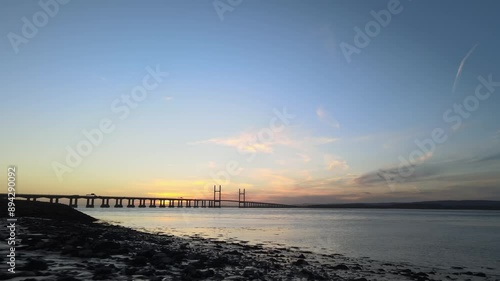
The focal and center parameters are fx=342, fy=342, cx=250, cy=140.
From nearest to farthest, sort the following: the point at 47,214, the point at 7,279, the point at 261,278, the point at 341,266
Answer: the point at 7,279
the point at 261,278
the point at 341,266
the point at 47,214

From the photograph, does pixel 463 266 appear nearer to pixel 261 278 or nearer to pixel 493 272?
pixel 493 272

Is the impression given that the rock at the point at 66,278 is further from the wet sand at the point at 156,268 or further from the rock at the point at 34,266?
the rock at the point at 34,266

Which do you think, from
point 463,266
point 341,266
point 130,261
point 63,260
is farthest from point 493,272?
point 63,260

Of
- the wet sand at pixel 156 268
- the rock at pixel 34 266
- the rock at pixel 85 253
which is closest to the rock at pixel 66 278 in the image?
the wet sand at pixel 156 268

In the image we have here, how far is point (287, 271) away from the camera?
17.8 metres

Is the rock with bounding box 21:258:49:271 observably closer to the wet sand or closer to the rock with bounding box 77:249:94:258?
the wet sand

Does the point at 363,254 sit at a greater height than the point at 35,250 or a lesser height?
lesser

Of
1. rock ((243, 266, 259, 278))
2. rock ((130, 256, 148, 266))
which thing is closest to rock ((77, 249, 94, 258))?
rock ((130, 256, 148, 266))

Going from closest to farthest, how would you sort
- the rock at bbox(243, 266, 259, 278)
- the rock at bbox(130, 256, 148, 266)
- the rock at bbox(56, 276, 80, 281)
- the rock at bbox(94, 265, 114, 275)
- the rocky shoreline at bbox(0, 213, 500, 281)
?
the rock at bbox(56, 276, 80, 281)
the rocky shoreline at bbox(0, 213, 500, 281)
the rock at bbox(94, 265, 114, 275)
the rock at bbox(130, 256, 148, 266)
the rock at bbox(243, 266, 259, 278)

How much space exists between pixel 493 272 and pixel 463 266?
7.47ft

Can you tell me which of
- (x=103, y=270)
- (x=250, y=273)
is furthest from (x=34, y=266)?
(x=250, y=273)

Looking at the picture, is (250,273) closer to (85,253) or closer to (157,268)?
(157,268)

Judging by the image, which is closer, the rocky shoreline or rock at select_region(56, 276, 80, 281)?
rock at select_region(56, 276, 80, 281)

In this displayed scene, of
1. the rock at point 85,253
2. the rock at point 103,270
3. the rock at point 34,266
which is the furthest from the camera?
the rock at point 85,253
